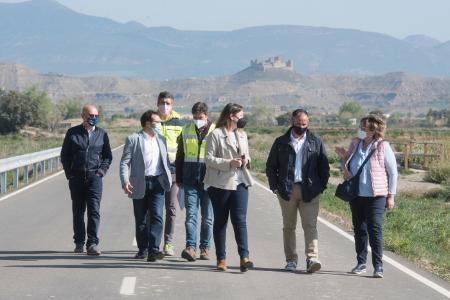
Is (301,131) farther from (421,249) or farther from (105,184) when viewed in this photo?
(105,184)

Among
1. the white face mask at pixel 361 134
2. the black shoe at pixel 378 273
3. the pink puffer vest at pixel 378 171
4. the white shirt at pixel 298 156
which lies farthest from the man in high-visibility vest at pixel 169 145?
the black shoe at pixel 378 273

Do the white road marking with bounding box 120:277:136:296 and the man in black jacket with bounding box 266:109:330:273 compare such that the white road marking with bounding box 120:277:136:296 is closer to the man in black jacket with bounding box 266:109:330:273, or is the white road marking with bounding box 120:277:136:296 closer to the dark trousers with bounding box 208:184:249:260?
the dark trousers with bounding box 208:184:249:260

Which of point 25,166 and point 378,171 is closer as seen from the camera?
point 378,171

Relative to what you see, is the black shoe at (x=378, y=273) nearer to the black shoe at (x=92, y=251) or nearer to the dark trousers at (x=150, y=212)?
the dark trousers at (x=150, y=212)

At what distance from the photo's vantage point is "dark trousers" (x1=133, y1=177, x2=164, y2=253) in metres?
12.5

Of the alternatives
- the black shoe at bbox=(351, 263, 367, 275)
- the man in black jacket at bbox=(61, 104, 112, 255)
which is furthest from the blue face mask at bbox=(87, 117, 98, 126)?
the black shoe at bbox=(351, 263, 367, 275)

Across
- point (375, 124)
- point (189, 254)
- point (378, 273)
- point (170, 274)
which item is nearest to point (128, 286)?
point (170, 274)

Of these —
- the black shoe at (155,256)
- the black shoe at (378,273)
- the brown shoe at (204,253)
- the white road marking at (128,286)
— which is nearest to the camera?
the white road marking at (128,286)

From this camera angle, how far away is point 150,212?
12.7 metres

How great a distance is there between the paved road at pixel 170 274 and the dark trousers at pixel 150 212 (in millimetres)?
314

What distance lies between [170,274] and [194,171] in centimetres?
155

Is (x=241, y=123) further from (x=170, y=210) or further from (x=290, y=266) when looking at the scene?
(x=170, y=210)

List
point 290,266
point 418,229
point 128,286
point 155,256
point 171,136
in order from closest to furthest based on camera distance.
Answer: point 128,286 → point 290,266 → point 155,256 → point 171,136 → point 418,229

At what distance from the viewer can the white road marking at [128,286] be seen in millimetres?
10078
